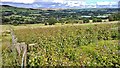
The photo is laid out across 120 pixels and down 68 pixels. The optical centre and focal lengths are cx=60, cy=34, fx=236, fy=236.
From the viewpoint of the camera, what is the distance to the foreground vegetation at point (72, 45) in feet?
15.1

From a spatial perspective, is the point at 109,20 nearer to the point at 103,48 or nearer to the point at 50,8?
the point at 103,48

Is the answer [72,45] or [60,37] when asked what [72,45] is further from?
[60,37]

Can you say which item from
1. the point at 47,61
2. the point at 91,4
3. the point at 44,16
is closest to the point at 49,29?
the point at 44,16

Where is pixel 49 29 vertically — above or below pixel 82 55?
above

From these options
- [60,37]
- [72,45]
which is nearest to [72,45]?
[72,45]

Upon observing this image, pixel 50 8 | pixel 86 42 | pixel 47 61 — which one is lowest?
pixel 47 61

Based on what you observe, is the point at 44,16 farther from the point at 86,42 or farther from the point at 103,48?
the point at 103,48

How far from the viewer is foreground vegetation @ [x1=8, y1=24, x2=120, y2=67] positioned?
4.61 meters

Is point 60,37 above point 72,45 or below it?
above

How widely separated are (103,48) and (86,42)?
35cm

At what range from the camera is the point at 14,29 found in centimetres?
462

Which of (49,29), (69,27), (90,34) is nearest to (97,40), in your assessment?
(90,34)

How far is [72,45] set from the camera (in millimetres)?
4711

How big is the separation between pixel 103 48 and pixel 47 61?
1128 millimetres
